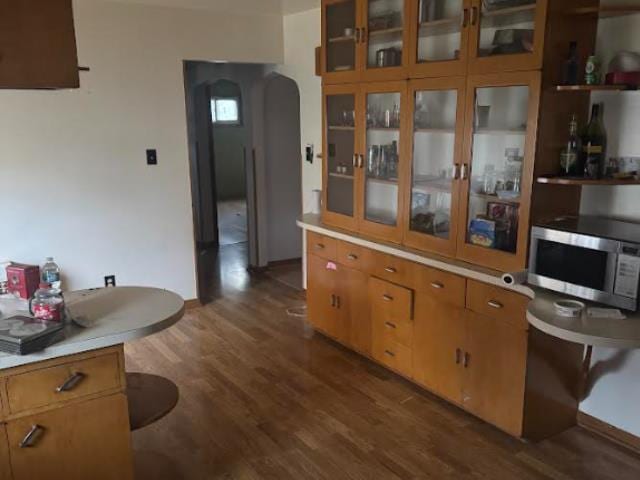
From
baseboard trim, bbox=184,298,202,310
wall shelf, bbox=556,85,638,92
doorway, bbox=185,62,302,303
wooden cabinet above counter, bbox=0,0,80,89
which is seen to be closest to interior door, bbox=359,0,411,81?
wall shelf, bbox=556,85,638,92

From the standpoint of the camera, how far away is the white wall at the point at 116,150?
4152 millimetres

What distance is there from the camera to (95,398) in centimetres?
217

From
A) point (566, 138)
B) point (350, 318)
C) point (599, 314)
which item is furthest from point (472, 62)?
point (350, 318)

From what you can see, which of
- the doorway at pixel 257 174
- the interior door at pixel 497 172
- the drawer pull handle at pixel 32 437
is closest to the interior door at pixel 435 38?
the interior door at pixel 497 172

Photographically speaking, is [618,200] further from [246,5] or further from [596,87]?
[246,5]

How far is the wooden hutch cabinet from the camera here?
2771mm

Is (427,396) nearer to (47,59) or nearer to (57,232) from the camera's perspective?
(47,59)

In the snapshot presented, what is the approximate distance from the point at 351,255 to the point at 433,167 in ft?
2.74

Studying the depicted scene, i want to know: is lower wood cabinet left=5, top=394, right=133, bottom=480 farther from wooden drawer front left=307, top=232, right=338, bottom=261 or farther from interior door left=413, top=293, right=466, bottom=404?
wooden drawer front left=307, top=232, right=338, bottom=261

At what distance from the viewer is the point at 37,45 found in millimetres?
1927

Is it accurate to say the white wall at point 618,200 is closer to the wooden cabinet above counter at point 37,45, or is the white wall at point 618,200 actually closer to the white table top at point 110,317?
the white table top at point 110,317

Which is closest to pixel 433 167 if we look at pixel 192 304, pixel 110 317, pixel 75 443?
pixel 110 317

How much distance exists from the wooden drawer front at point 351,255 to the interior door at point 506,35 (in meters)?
1.38

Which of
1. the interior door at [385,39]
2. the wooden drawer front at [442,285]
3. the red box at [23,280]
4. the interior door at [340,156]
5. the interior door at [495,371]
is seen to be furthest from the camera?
the interior door at [340,156]
